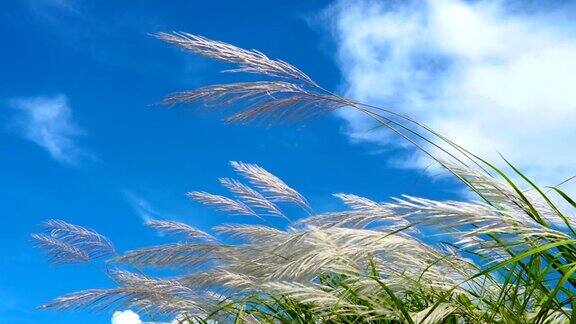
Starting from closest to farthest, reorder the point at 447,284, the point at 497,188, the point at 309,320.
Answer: the point at 497,188 < the point at 447,284 < the point at 309,320

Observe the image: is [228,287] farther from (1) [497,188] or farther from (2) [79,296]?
(1) [497,188]

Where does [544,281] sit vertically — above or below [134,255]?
below

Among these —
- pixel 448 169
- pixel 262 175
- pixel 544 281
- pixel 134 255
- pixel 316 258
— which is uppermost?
pixel 262 175

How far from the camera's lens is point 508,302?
2.47 m

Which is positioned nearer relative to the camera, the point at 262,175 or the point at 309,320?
the point at 309,320

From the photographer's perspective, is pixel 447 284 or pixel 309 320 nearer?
pixel 447 284

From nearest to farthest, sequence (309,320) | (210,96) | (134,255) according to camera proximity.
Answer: (210,96) → (309,320) → (134,255)

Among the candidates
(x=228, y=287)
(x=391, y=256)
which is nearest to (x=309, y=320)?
(x=228, y=287)

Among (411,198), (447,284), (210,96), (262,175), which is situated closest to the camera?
(411,198)

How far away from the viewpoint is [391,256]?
8.21 ft

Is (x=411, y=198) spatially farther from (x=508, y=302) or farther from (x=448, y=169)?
(x=508, y=302)

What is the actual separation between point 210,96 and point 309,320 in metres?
0.86

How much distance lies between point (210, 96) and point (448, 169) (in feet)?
2.47

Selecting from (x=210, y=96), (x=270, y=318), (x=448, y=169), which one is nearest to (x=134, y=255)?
(x=270, y=318)
